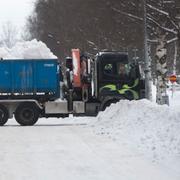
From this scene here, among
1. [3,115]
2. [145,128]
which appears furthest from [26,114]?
[145,128]

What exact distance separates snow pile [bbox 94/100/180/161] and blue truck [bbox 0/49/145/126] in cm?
197

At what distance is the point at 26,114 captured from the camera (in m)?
26.5

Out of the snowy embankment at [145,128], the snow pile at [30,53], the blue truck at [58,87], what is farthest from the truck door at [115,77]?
the snow pile at [30,53]

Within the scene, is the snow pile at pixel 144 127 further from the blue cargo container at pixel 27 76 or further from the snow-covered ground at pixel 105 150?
the blue cargo container at pixel 27 76

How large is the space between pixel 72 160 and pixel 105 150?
1769 millimetres

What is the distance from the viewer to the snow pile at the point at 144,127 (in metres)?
14.2

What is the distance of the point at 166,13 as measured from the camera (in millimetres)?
35375

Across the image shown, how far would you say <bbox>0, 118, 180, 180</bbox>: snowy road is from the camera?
11.6 meters

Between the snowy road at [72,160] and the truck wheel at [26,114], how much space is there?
730cm

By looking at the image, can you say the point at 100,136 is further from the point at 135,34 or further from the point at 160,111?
the point at 135,34

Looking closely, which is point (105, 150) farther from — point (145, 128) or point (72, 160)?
point (145, 128)

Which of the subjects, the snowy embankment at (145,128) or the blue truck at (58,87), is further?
the blue truck at (58,87)

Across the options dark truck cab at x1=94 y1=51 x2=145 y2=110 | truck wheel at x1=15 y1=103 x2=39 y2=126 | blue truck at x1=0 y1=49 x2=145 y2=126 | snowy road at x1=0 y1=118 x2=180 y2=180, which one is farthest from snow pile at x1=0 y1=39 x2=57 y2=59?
snowy road at x1=0 y1=118 x2=180 y2=180

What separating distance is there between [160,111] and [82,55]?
825 cm
